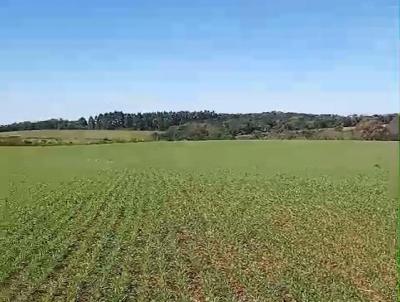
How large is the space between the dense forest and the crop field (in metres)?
45.1

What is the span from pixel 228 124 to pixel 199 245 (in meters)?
92.9

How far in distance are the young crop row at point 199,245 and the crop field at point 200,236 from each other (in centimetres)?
4

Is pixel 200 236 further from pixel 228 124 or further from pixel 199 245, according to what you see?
pixel 228 124

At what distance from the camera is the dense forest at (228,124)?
86081 mm

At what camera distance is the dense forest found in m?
86.1

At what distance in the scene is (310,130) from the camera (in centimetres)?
9331

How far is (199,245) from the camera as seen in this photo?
1616 centimetres

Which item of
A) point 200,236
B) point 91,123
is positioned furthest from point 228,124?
point 200,236

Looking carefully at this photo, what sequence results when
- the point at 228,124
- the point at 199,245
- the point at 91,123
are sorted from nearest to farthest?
the point at 199,245, the point at 228,124, the point at 91,123

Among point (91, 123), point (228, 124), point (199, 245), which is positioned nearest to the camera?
point (199, 245)

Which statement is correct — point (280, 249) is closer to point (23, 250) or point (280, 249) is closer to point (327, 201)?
point (23, 250)

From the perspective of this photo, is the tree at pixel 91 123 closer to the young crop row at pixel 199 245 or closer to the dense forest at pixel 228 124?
the dense forest at pixel 228 124

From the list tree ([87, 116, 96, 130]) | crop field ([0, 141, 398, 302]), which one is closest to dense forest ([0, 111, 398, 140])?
tree ([87, 116, 96, 130])

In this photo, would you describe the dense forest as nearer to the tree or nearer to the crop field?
the tree
